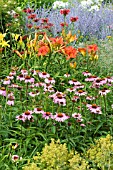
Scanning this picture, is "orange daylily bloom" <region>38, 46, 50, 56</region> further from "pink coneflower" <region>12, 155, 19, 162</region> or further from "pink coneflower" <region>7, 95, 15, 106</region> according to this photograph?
"pink coneflower" <region>12, 155, 19, 162</region>

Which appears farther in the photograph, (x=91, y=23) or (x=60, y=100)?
(x=91, y=23)

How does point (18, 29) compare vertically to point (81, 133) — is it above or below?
above

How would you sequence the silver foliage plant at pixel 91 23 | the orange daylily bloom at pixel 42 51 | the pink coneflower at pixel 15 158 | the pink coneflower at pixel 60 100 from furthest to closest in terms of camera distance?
the silver foliage plant at pixel 91 23 → the orange daylily bloom at pixel 42 51 → the pink coneflower at pixel 60 100 → the pink coneflower at pixel 15 158

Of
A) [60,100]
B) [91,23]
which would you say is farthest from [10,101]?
[91,23]

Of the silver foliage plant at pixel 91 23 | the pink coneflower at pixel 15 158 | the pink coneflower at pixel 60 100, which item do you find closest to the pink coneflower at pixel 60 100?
the pink coneflower at pixel 60 100

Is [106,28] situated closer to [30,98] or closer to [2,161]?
[30,98]

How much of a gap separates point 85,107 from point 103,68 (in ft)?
4.76

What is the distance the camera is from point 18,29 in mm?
6996

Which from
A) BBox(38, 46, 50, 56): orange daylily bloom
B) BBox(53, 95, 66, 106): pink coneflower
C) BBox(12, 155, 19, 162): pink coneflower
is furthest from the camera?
BBox(38, 46, 50, 56): orange daylily bloom

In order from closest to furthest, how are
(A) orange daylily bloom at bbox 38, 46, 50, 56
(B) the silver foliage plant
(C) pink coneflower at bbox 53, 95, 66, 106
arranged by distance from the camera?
(C) pink coneflower at bbox 53, 95, 66, 106 → (A) orange daylily bloom at bbox 38, 46, 50, 56 → (B) the silver foliage plant

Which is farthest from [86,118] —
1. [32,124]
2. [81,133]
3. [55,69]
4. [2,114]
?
[55,69]

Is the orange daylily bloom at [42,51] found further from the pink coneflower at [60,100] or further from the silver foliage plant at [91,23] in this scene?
the silver foliage plant at [91,23]

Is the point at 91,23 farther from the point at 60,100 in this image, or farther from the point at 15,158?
the point at 15,158

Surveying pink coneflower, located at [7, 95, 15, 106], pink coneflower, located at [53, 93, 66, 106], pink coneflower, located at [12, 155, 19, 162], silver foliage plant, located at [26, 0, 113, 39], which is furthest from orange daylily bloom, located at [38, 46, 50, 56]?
silver foliage plant, located at [26, 0, 113, 39]
